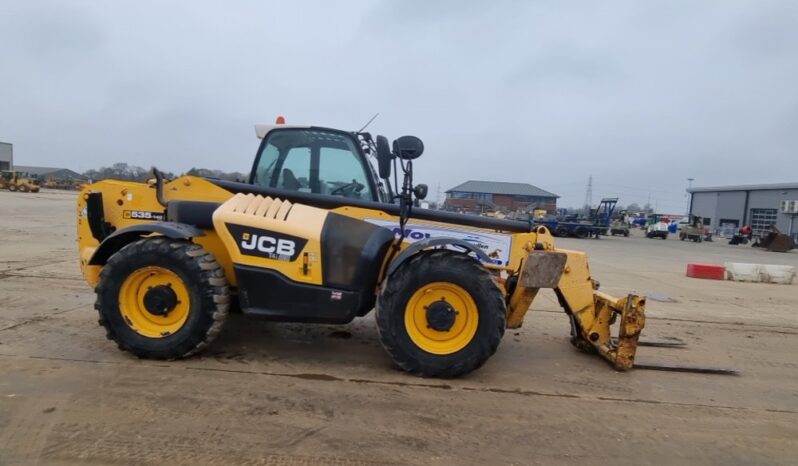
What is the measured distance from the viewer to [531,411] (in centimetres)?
382

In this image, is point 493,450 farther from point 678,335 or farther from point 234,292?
point 678,335

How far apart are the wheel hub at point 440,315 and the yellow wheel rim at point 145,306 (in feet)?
6.87

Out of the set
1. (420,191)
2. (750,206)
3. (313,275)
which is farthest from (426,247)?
(750,206)

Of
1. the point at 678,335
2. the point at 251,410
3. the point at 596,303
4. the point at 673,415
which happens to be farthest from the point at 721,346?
the point at 251,410

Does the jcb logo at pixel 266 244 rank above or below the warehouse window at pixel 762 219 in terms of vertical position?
below

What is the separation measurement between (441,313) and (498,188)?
67.4 m

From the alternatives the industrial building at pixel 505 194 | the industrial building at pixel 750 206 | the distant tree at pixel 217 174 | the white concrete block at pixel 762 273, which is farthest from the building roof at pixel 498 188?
the distant tree at pixel 217 174

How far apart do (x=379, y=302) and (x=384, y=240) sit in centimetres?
56

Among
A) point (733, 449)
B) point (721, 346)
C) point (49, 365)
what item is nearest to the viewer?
point (733, 449)

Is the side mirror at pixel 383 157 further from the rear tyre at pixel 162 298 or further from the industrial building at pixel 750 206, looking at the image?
the industrial building at pixel 750 206

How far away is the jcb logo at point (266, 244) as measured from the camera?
14.0 feet

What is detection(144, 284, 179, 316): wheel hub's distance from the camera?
14.1 ft

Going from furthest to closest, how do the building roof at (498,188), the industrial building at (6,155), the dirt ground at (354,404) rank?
the industrial building at (6,155), the building roof at (498,188), the dirt ground at (354,404)

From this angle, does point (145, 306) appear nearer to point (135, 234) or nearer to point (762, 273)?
point (135, 234)
